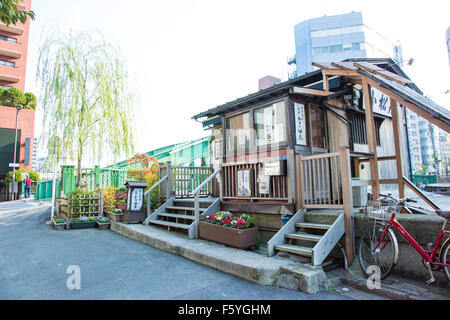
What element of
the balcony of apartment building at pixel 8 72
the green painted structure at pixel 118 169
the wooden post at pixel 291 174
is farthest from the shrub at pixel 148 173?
the balcony of apartment building at pixel 8 72

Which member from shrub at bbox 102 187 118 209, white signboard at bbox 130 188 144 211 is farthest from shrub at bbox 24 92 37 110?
white signboard at bbox 130 188 144 211

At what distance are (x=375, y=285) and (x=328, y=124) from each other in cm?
431

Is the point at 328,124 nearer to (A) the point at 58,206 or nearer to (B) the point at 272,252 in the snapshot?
(B) the point at 272,252

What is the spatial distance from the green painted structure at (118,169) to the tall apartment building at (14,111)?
8.11 m

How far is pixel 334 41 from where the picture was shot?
54.4 m

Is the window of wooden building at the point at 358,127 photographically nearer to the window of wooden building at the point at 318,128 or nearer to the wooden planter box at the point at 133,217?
the window of wooden building at the point at 318,128

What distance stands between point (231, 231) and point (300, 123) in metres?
2.99

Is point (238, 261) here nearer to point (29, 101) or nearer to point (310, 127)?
point (310, 127)

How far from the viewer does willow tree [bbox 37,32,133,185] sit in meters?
9.67

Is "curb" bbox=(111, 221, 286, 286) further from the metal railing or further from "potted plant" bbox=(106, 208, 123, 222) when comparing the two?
the metal railing

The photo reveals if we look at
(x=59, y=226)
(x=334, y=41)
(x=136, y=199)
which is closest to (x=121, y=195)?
(x=136, y=199)

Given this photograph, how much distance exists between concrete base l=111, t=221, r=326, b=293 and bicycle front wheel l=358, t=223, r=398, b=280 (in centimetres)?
81

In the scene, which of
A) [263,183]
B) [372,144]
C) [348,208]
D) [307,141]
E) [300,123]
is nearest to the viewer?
[348,208]
